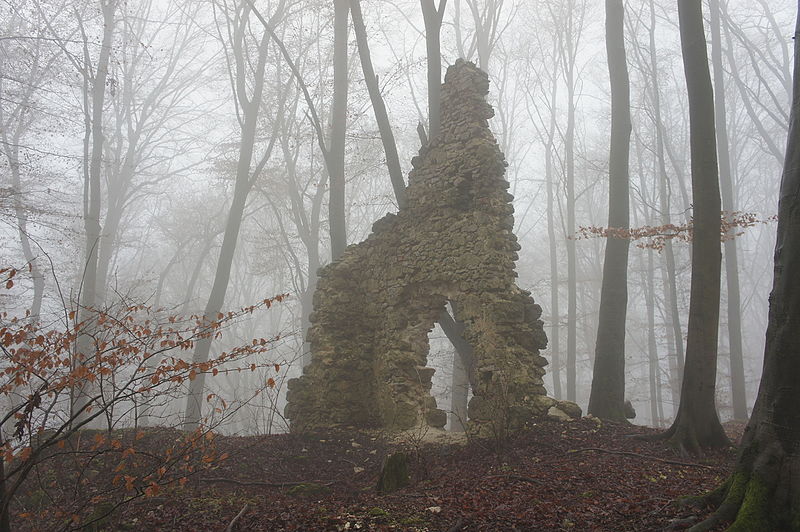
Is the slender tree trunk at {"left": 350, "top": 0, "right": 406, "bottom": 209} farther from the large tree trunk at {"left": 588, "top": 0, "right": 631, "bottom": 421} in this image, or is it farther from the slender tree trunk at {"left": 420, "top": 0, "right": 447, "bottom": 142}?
the large tree trunk at {"left": 588, "top": 0, "right": 631, "bottom": 421}

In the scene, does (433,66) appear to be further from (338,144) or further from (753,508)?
(753,508)

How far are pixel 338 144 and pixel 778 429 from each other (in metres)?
10.4

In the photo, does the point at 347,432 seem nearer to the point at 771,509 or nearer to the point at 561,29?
the point at 771,509

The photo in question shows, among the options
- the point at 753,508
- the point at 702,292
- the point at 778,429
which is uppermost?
the point at 702,292

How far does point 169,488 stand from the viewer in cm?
520

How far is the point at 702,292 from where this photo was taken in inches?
232

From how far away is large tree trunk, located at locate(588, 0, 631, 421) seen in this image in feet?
26.8

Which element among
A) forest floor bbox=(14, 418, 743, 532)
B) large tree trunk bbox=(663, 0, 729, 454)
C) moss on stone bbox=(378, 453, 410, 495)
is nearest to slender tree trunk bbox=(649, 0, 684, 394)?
large tree trunk bbox=(663, 0, 729, 454)

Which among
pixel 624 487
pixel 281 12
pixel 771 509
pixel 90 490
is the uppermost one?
pixel 281 12

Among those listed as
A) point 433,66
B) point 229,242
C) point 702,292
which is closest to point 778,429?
point 702,292

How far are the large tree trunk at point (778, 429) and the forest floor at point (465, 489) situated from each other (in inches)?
14.7

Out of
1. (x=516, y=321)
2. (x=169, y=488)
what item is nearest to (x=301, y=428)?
(x=169, y=488)

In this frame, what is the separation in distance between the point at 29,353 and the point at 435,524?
3.26 metres

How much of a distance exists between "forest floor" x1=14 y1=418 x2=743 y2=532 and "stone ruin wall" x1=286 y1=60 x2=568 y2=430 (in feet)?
3.04
